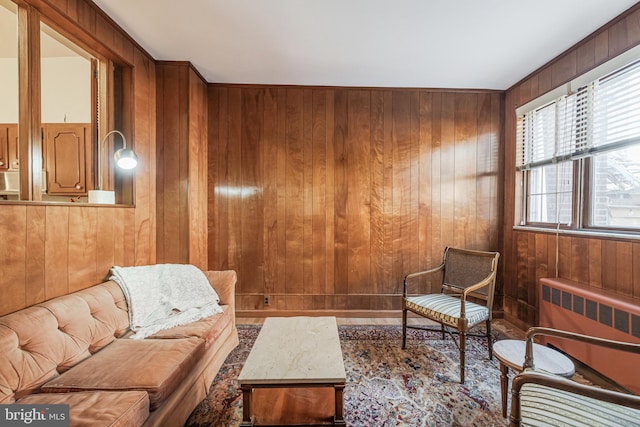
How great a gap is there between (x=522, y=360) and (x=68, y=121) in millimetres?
3950

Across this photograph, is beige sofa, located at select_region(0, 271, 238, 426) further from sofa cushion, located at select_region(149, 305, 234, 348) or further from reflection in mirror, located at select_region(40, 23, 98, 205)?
reflection in mirror, located at select_region(40, 23, 98, 205)

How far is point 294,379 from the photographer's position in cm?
133

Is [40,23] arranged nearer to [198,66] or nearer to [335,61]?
[198,66]

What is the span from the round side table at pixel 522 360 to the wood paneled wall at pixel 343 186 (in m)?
1.50

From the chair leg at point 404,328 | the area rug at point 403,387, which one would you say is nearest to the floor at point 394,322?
the area rug at point 403,387

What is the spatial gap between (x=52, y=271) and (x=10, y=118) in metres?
1.36

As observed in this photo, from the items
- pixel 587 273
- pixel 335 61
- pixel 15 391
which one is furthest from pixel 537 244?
pixel 15 391

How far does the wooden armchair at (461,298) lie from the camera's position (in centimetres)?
202

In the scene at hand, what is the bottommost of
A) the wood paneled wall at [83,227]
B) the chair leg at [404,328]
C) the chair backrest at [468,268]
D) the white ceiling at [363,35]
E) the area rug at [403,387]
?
the area rug at [403,387]

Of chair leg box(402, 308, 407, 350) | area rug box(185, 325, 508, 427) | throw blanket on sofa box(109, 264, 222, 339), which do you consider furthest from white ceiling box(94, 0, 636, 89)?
area rug box(185, 325, 508, 427)

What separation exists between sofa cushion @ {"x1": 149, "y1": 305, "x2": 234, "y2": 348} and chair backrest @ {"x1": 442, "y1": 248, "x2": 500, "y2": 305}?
211 centimetres

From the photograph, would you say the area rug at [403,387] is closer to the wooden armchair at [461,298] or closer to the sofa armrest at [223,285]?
the wooden armchair at [461,298]

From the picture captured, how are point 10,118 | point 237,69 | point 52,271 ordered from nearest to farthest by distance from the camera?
point 52,271 < point 10,118 < point 237,69

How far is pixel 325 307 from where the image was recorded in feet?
10.2
